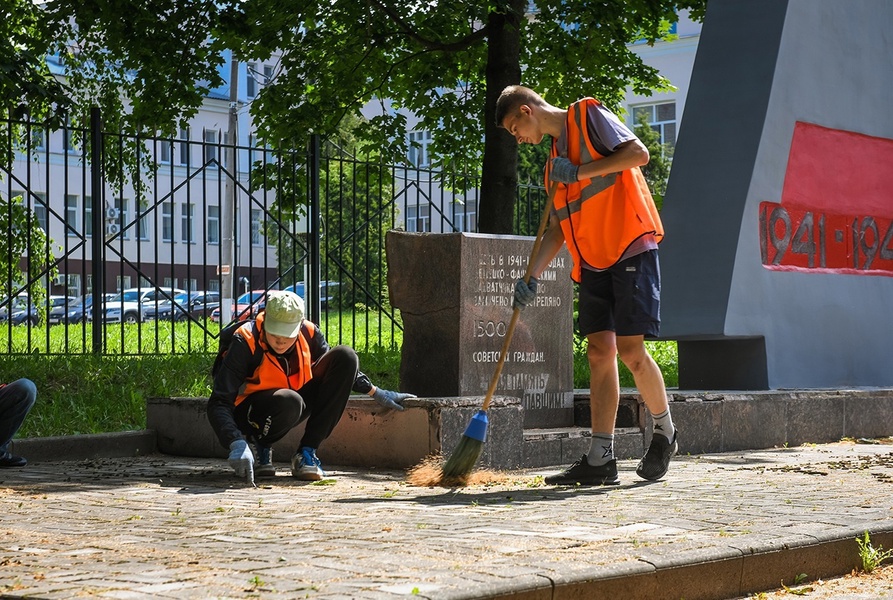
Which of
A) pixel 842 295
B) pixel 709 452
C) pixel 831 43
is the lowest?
pixel 709 452

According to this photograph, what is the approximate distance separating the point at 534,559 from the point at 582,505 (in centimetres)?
162

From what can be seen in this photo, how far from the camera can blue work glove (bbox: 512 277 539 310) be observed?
6.66 metres

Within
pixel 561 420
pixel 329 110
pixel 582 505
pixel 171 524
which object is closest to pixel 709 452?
pixel 561 420

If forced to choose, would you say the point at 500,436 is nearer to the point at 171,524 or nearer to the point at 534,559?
the point at 171,524

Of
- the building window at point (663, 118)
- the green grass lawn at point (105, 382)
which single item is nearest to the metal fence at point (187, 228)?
the green grass lawn at point (105, 382)

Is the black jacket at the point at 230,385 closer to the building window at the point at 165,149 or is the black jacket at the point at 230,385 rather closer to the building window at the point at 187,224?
the building window at the point at 187,224

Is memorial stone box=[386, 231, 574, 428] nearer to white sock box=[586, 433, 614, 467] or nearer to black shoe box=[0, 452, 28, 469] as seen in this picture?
white sock box=[586, 433, 614, 467]

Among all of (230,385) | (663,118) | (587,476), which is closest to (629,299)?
(587,476)

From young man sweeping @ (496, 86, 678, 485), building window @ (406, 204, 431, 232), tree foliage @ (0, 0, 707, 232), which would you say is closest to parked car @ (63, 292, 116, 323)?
tree foliage @ (0, 0, 707, 232)

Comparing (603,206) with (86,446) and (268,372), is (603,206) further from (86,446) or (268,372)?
(86,446)

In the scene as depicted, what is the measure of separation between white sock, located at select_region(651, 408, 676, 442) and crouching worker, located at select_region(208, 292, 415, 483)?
5.07 feet

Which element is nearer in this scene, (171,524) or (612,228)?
(171,524)

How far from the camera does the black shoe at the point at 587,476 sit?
659 cm

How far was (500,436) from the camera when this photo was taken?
7.45 meters
